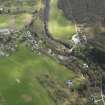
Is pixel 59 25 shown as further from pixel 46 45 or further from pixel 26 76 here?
pixel 26 76

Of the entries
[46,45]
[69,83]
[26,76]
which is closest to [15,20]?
[46,45]

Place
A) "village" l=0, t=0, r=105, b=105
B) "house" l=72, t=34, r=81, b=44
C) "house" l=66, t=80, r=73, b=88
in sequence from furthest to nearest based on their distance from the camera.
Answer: "house" l=72, t=34, r=81, b=44
"house" l=66, t=80, r=73, b=88
"village" l=0, t=0, r=105, b=105

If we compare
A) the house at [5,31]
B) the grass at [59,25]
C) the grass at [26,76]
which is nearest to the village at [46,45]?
the house at [5,31]

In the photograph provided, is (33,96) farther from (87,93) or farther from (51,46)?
(51,46)

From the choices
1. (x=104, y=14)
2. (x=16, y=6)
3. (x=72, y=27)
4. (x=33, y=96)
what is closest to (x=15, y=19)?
(x=16, y=6)

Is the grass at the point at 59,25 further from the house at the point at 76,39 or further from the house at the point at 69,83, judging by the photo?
the house at the point at 69,83

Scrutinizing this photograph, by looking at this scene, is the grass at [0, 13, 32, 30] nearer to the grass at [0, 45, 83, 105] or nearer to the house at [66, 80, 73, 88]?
the grass at [0, 45, 83, 105]

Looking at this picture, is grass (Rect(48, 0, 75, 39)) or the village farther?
grass (Rect(48, 0, 75, 39))

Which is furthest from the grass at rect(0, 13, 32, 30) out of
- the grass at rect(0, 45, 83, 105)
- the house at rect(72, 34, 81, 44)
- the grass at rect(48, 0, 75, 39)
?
the house at rect(72, 34, 81, 44)
